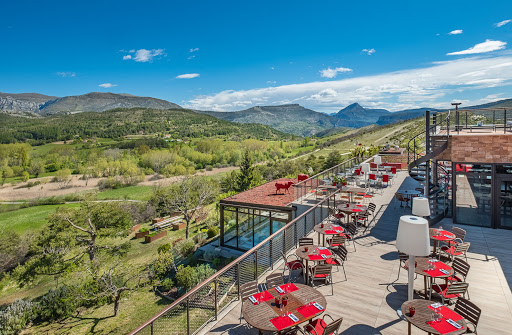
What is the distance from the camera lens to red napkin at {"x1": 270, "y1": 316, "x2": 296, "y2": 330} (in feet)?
13.2

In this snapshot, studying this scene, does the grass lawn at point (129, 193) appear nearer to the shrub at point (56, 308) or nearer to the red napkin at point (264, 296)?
the shrub at point (56, 308)

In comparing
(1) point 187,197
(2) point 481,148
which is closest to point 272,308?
(2) point 481,148

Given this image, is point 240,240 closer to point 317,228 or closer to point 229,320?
point 317,228

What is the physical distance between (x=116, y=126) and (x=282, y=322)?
142 m

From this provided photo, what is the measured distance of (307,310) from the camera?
4.42 metres

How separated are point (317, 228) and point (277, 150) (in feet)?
312

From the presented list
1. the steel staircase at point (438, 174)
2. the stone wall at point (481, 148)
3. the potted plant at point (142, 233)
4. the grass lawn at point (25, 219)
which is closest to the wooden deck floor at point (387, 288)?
the steel staircase at point (438, 174)

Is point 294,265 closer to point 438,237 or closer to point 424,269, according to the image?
point 424,269

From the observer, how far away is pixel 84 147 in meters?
104

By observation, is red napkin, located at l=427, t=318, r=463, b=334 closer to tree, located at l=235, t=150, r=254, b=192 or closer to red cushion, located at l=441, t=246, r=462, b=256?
red cushion, located at l=441, t=246, r=462, b=256

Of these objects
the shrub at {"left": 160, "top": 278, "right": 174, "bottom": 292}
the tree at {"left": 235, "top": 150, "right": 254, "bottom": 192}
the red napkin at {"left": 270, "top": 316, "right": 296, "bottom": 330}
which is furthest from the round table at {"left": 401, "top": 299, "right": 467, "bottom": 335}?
the tree at {"left": 235, "top": 150, "right": 254, "bottom": 192}

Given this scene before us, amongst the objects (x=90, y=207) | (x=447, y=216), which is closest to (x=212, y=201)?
(x=90, y=207)

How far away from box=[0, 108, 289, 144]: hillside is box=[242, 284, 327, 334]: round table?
424ft

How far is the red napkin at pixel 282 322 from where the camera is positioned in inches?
158
